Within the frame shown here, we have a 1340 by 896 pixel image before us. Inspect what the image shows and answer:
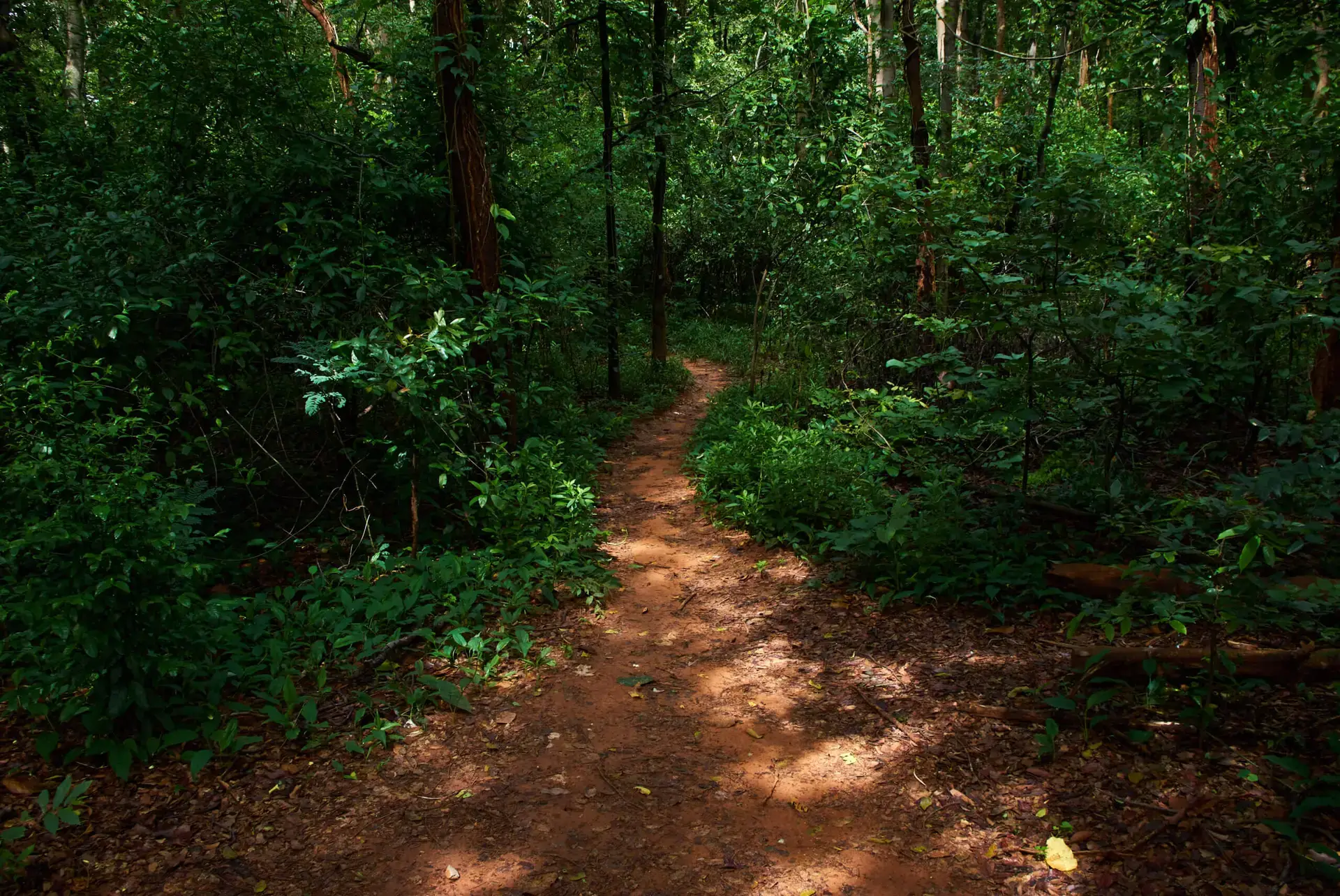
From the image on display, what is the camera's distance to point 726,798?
11.2ft

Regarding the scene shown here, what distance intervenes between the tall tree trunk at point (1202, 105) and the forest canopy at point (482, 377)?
0.05 metres

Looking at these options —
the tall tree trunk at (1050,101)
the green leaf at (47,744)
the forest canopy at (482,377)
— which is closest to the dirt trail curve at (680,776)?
the forest canopy at (482,377)

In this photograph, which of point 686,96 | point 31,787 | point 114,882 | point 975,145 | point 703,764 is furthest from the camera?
point 686,96

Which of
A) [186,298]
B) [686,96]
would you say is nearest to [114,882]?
[186,298]

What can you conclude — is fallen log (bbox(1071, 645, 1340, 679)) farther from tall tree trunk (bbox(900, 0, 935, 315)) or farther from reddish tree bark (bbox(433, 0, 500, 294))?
tall tree trunk (bbox(900, 0, 935, 315))

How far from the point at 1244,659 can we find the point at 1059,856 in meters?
1.46

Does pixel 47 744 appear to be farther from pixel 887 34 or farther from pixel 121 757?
pixel 887 34

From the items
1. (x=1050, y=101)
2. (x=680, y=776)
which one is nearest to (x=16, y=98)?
(x=680, y=776)

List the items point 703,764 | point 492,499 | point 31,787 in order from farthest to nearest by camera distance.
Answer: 1. point 492,499
2. point 703,764
3. point 31,787

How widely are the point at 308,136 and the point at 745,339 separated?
1418cm

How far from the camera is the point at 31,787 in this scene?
317 centimetres

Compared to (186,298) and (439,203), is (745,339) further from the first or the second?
(186,298)

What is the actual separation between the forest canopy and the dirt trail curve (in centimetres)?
44

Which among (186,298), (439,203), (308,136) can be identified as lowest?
(186,298)
